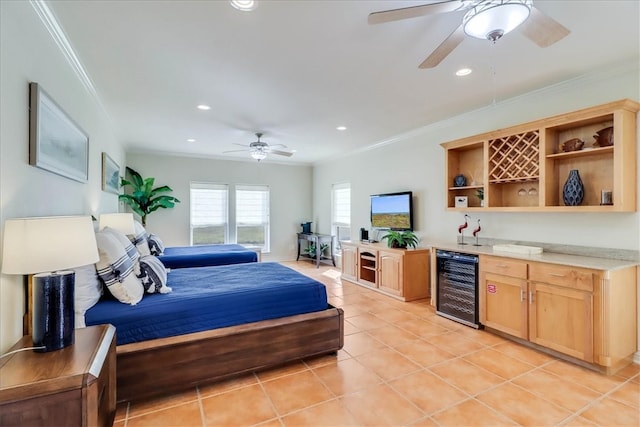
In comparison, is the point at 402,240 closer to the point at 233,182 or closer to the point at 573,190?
the point at 573,190

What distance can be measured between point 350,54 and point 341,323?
2372 millimetres

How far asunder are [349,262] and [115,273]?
4194mm

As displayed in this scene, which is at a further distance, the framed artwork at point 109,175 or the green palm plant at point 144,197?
the green palm plant at point 144,197

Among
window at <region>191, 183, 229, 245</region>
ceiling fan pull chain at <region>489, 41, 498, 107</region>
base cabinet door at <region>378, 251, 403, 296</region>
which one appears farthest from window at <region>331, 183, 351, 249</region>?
ceiling fan pull chain at <region>489, 41, 498, 107</region>

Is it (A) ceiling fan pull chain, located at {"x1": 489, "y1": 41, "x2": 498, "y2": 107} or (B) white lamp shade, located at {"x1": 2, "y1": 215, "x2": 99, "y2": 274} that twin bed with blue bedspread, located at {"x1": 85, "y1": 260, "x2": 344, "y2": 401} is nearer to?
(B) white lamp shade, located at {"x1": 2, "y1": 215, "x2": 99, "y2": 274}

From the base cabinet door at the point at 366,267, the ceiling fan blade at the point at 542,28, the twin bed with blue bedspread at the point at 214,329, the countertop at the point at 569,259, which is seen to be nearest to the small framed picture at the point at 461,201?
the countertop at the point at 569,259

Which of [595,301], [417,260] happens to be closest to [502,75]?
[595,301]

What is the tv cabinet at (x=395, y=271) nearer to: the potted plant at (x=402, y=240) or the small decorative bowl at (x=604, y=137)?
the potted plant at (x=402, y=240)

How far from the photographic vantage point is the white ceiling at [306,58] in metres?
2.05

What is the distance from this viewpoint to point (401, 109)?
3973 millimetres

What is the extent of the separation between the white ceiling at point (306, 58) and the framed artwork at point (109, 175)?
2.06 ft

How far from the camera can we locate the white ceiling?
6.73 feet

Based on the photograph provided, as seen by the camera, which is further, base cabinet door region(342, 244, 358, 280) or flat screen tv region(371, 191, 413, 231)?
base cabinet door region(342, 244, 358, 280)

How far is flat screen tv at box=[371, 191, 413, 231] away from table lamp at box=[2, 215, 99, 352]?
14.3ft
